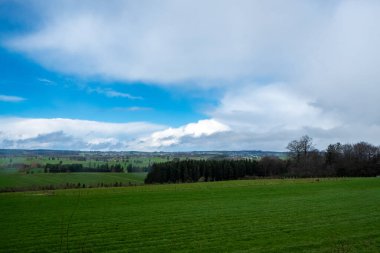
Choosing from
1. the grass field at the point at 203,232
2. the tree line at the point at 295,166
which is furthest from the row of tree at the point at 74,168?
the grass field at the point at 203,232

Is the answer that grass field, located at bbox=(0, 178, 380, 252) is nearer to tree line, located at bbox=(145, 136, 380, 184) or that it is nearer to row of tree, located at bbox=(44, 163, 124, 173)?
tree line, located at bbox=(145, 136, 380, 184)

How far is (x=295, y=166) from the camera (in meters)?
104

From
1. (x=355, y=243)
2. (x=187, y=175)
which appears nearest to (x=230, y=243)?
(x=355, y=243)

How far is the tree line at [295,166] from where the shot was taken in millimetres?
101188

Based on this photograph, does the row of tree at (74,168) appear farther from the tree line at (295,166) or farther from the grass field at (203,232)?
the grass field at (203,232)

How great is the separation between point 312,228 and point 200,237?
6.15m

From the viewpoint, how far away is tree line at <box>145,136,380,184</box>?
3984 inches

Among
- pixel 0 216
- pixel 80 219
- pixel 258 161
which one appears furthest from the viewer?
pixel 258 161

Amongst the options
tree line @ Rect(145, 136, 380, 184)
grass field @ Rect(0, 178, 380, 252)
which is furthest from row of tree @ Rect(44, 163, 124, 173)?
grass field @ Rect(0, 178, 380, 252)

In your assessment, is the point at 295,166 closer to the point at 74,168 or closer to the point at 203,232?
the point at 74,168

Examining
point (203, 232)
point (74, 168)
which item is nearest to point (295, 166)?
point (74, 168)

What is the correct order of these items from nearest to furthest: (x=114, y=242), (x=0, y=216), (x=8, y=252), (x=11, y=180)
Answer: (x=8, y=252), (x=114, y=242), (x=0, y=216), (x=11, y=180)

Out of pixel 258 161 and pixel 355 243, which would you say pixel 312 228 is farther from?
pixel 258 161

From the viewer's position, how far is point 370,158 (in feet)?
338
